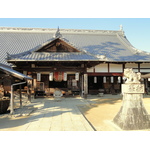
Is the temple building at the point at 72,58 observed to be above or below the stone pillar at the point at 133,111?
above

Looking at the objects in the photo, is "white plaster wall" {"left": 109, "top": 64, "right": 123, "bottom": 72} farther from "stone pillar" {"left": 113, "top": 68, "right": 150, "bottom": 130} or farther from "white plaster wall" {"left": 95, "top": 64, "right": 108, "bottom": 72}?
"stone pillar" {"left": 113, "top": 68, "right": 150, "bottom": 130}

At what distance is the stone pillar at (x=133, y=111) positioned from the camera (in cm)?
496

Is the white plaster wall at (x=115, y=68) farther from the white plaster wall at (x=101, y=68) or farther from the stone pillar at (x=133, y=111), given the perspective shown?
the stone pillar at (x=133, y=111)

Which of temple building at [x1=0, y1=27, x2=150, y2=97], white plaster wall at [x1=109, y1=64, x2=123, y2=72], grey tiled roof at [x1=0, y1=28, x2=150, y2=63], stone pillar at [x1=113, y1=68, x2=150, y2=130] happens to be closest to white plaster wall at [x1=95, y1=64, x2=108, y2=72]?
temple building at [x1=0, y1=27, x2=150, y2=97]

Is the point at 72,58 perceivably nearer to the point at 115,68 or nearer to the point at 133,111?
the point at 115,68

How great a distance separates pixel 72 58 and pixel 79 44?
723 centimetres

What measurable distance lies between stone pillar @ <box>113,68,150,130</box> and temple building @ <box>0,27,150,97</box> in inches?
253

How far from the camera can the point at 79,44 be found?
18.3 m

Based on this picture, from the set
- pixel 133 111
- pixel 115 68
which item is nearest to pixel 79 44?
pixel 115 68

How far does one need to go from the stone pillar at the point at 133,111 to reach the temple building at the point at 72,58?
6.43 m

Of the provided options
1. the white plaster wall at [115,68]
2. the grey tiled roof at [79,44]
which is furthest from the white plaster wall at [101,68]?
the grey tiled roof at [79,44]

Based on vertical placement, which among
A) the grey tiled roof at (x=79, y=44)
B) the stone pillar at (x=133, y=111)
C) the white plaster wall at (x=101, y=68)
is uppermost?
the grey tiled roof at (x=79, y=44)

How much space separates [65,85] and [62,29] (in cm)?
976

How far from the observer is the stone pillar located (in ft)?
16.3
